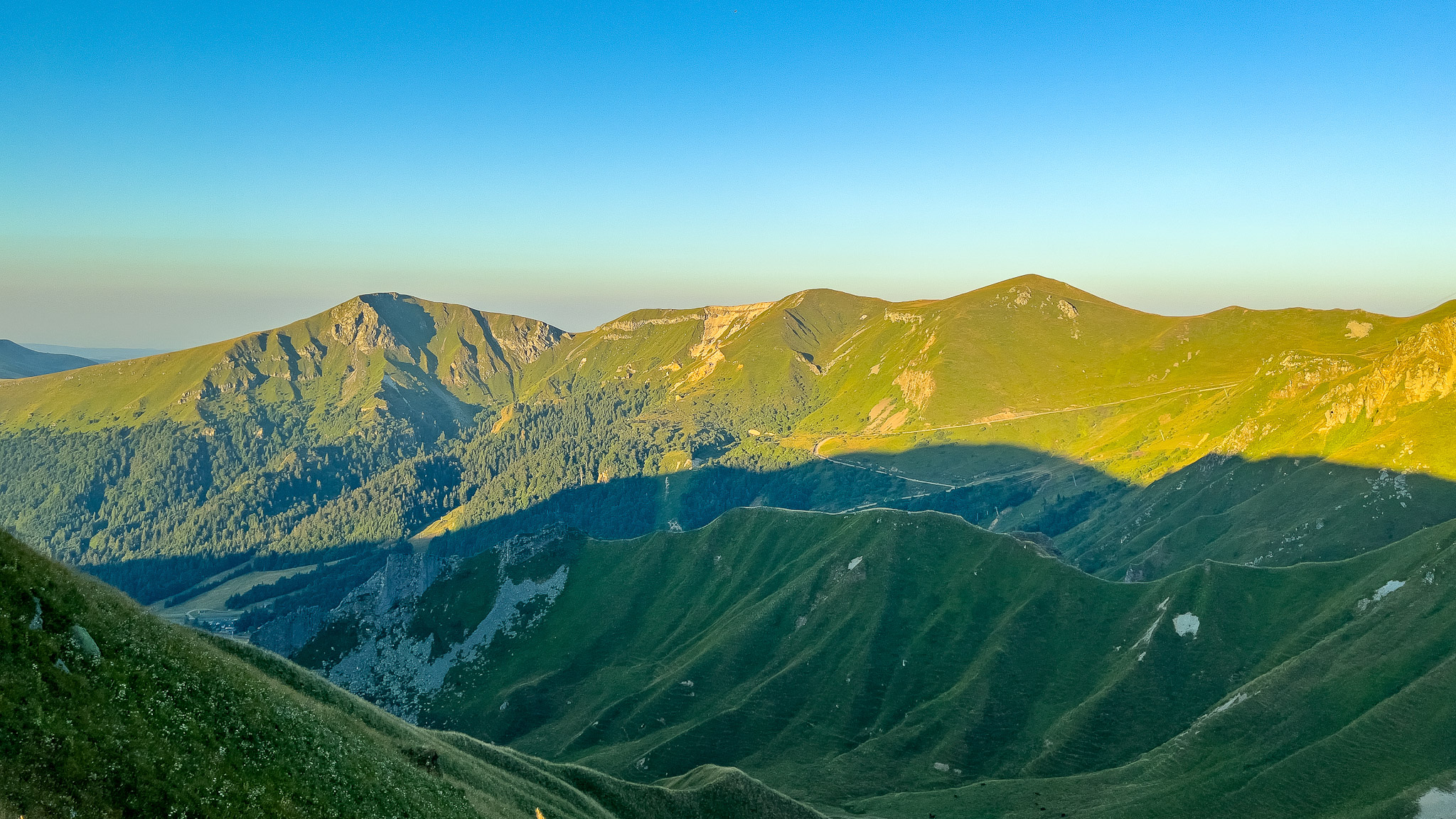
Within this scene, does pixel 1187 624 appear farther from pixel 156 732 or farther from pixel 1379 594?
pixel 156 732

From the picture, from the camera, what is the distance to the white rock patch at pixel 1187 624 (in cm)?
13950

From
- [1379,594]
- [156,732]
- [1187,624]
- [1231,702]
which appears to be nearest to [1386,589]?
[1379,594]

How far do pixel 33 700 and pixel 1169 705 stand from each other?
143m

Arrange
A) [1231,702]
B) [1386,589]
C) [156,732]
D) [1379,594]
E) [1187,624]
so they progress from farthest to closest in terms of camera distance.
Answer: [1187,624]
[1379,594]
[1386,589]
[1231,702]
[156,732]

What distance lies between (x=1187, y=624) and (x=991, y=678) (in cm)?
3521

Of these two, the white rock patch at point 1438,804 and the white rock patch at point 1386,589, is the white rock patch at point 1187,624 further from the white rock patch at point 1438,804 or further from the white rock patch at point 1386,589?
the white rock patch at point 1438,804

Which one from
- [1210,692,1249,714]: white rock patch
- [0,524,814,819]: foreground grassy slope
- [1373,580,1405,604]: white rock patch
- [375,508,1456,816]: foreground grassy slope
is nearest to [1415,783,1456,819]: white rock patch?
[375,508,1456,816]: foreground grassy slope

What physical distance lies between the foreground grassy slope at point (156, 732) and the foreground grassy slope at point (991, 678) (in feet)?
274

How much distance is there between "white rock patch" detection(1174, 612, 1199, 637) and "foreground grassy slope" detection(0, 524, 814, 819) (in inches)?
4985

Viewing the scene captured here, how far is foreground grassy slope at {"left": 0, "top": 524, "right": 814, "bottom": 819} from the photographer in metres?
29.3

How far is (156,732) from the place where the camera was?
34.0 metres

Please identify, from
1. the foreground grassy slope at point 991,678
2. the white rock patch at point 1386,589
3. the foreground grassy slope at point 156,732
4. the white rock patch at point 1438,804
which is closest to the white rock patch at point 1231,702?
the foreground grassy slope at point 991,678

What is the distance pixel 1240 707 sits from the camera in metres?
113

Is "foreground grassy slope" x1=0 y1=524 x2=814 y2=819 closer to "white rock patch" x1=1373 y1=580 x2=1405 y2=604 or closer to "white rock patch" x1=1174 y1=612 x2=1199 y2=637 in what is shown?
"white rock patch" x1=1174 y1=612 x2=1199 y2=637
